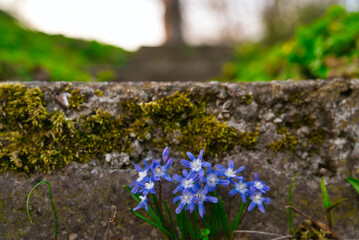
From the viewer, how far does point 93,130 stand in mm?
1424

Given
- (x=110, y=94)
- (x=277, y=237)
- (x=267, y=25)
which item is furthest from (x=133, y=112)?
(x=267, y=25)

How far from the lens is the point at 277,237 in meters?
1.38

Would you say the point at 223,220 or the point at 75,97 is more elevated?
the point at 75,97

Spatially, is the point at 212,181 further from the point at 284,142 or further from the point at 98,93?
the point at 98,93

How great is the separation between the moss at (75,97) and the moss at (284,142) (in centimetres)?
107

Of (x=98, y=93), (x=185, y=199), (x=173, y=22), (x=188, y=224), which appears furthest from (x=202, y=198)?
(x=173, y=22)

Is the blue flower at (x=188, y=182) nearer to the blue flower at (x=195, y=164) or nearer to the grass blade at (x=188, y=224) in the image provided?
the blue flower at (x=195, y=164)

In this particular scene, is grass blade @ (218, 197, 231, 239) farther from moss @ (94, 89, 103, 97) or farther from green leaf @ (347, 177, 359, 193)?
moss @ (94, 89, 103, 97)

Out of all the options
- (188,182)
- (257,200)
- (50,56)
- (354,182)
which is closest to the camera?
(188,182)

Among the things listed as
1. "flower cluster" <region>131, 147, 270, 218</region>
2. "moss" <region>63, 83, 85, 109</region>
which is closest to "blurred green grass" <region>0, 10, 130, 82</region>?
"moss" <region>63, 83, 85, 109</region>

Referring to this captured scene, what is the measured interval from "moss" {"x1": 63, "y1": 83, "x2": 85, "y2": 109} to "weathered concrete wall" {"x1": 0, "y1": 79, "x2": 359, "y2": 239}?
0.07 ft

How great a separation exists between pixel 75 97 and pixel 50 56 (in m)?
3.75

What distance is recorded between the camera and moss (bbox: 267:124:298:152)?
57.7 inches

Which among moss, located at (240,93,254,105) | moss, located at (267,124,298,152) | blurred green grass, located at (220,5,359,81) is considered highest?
blurred green grass, located at (220,5,359,81)
